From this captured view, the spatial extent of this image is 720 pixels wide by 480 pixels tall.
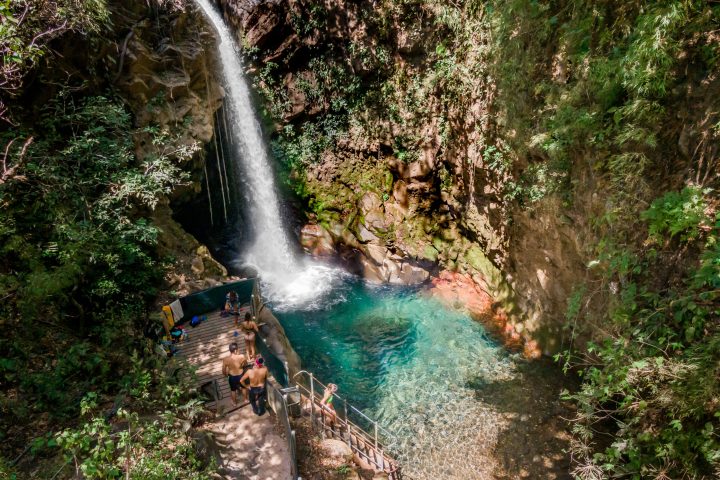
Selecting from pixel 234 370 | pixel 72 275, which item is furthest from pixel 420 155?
pixel 72 275

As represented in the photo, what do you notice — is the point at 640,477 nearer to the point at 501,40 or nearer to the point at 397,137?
the point at 501,40

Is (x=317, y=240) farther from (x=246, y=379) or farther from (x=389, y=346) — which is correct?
(x=246, y=379)

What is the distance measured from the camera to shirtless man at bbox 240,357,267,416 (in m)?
7.35

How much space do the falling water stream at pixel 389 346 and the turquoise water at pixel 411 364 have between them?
3 centimetres

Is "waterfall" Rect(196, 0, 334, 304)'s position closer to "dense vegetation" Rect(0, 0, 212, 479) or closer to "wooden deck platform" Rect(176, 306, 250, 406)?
"wooden deck platform" Rect(176, 306, 250, 406)

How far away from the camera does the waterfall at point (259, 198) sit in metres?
17.0

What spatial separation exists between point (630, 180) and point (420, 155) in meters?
9.87

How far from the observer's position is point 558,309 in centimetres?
1064

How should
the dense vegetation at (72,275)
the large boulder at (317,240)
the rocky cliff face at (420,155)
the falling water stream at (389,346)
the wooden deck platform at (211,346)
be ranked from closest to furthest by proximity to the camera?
1. the dense vegetation at (72,275)
2. the wooden deck platform at (211,346)
3. the falling water stream at (389,346)
4. the rocky cliff face at (420,155)
5. the large boulder at (317,240)

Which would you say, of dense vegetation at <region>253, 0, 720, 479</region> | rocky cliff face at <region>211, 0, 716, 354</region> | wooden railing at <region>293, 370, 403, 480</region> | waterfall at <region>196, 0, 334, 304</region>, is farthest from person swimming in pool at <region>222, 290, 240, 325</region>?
dense vegetation at <region>253, 0, 720, 479</region>

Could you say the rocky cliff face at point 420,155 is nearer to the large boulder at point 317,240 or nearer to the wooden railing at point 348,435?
the large boulder at point 317,240

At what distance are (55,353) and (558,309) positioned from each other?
12568 millimetres

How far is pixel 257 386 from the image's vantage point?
291 inches

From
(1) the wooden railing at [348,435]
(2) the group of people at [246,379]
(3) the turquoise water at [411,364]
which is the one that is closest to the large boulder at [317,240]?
(3) the turquoise water at [411,364]
